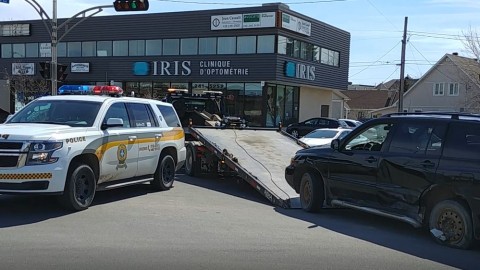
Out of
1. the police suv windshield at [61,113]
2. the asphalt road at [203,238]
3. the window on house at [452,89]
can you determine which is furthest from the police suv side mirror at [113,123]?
the window on house at [452,89]

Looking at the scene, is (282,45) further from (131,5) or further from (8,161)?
(8,161)

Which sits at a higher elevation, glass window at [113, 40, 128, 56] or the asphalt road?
glass window at [113, 40, 128, 56]

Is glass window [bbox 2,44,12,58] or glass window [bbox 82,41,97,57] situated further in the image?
glass window [bbox 2,44,12,58]

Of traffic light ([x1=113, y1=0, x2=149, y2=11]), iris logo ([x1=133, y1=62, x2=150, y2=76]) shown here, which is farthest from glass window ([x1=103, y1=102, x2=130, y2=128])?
iris logo ([x1=133, y1=62, x2=150, y2=76])

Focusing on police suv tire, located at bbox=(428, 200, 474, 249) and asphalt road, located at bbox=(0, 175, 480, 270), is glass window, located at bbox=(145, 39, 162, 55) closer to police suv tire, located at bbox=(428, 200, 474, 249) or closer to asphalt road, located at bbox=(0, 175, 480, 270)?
asphalt road, located at bbox=(0, 175, 480, 270)

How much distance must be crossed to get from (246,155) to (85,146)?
4614mm

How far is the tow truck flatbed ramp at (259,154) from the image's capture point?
1048 centimetres

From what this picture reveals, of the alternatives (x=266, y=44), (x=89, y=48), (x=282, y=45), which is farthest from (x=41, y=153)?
(x=89, y=48)

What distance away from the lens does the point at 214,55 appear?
127 ft

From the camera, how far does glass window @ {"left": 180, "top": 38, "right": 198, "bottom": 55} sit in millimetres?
39406

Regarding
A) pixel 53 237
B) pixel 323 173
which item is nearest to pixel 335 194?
pixel 323 173

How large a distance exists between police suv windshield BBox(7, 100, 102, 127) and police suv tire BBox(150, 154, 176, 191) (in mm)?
2162

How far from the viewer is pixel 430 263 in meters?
6.31

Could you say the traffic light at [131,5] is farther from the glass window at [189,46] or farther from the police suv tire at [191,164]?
the glass window at [189,46]
